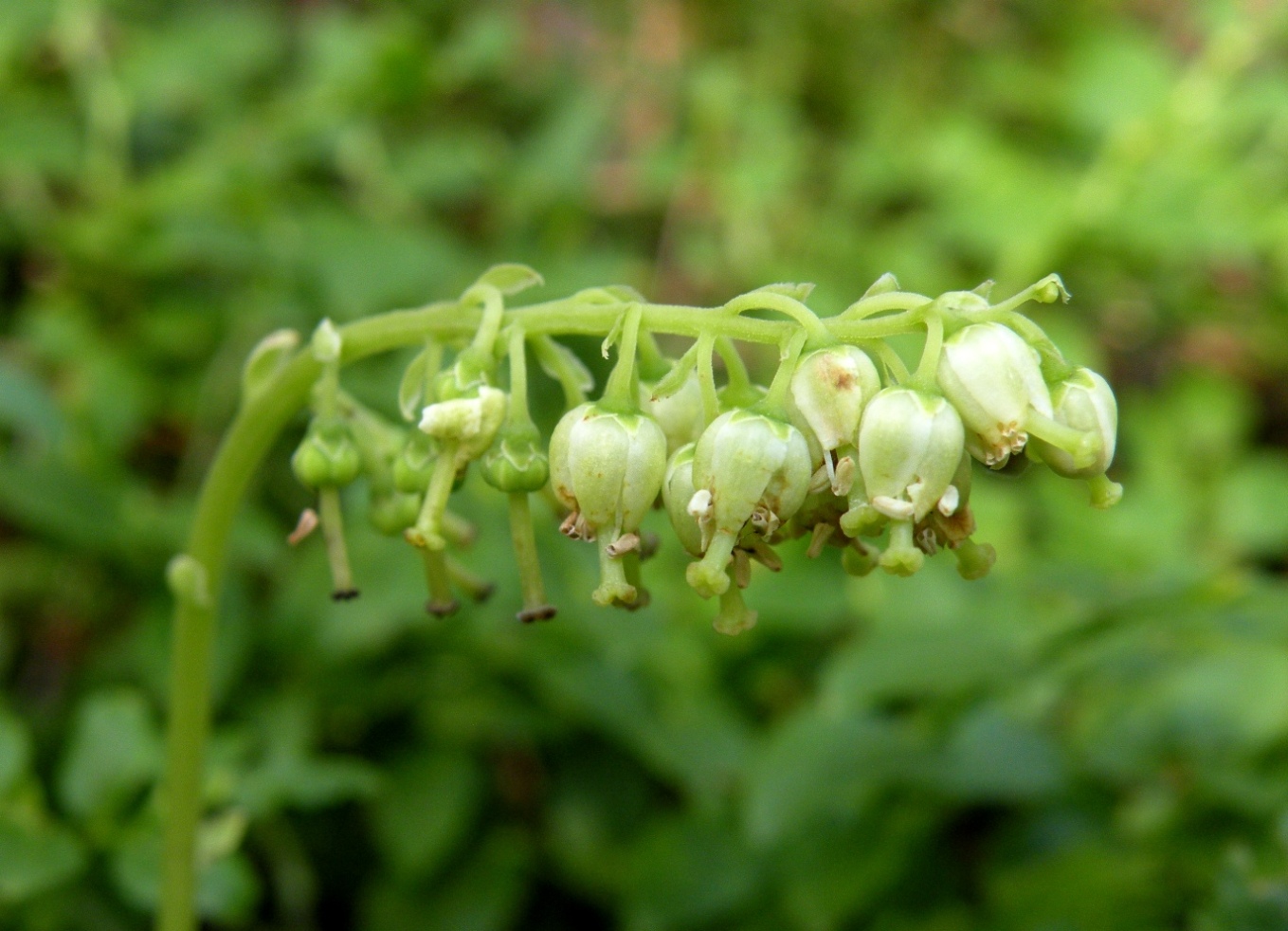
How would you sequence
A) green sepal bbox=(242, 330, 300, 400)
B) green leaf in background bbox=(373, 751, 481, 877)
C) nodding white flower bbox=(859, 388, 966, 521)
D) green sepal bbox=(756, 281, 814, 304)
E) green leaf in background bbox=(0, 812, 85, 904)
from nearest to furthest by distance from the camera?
1. nodding white flower bbox=(859, 388, 966, 521)
2. green sepal bbox=(756, 281, 814, 304)
3. green sepal bbox=(242, 330, 300, 400)
4. green leaf in background bbox=(0, 812, 85, 904)
5. green leaf in background bbox=(373, 751, 481, 877)

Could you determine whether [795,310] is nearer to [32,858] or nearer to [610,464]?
[610,464]

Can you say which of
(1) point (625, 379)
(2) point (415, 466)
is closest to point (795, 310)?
(1) point (625, 379)

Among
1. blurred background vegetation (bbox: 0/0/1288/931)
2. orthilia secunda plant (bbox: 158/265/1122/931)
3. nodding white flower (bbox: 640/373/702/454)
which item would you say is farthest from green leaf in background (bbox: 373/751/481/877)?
nodding white flower (bbox: 640/373/702/454)

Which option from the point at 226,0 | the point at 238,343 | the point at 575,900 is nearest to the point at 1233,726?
the point at 575,900

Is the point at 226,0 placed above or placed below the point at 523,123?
above

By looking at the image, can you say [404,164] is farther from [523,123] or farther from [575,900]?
[575,900]

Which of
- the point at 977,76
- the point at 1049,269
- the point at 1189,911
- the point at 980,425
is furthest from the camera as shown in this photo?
the point at 977,76

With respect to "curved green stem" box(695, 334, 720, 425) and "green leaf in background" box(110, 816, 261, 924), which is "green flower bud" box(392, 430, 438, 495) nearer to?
"curved green stem" box(695, 334, 720, 425)
